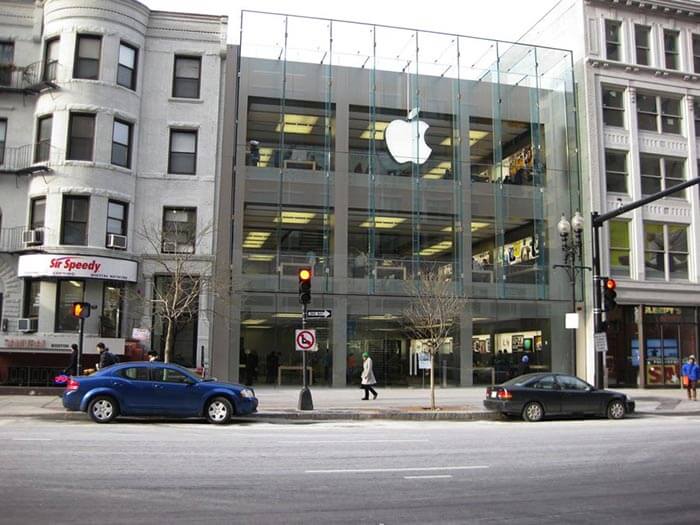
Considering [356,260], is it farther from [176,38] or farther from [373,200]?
[176,38]

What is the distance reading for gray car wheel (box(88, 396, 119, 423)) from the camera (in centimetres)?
1563

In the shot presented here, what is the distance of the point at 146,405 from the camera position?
51.7 feet

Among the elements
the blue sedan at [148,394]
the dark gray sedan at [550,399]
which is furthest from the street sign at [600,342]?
the blue sedan at [148,394]

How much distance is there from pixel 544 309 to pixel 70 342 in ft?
64.7

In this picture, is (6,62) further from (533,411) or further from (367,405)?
(533,411)

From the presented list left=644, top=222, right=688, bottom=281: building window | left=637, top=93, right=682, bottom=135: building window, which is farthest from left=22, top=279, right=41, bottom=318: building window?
A: left=637, top=93, right=682, bottom=135: building window

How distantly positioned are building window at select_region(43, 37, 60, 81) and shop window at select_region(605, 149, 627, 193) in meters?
24.3

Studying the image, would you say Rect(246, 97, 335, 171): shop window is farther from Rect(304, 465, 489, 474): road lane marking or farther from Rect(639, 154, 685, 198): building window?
Rect(304, 465, 489, 474): road lane marking

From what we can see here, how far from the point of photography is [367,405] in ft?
68.2

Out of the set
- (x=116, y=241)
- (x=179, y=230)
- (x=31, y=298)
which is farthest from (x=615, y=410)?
(x=31, y=298)

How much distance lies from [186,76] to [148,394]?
16257mm

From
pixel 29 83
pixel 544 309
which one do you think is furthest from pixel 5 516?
pixel 544 309

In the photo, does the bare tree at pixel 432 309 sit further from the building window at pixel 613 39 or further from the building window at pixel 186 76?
the building window at pixel 613 39

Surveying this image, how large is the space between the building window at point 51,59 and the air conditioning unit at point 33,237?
233 inches
